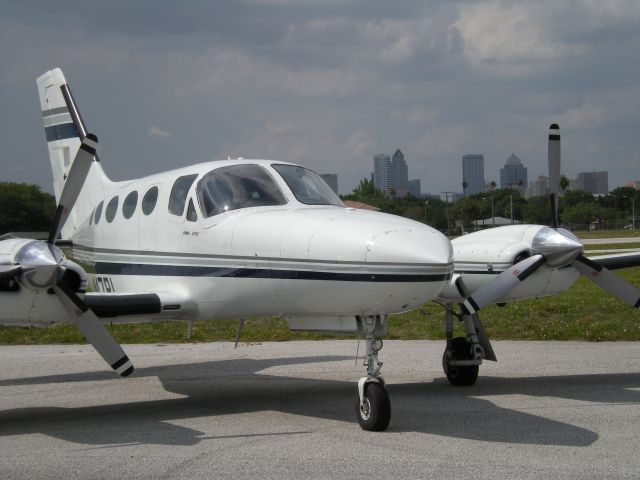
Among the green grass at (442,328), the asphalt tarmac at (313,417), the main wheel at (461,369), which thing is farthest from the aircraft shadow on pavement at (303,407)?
the green grass at (442,328)

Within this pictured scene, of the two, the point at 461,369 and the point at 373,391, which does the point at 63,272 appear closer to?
the point at 373,391

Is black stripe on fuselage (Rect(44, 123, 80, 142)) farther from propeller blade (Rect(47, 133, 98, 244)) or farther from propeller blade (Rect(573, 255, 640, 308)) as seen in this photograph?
propeller blade (Rect(573, 255, 640, 308))

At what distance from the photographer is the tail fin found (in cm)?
1430

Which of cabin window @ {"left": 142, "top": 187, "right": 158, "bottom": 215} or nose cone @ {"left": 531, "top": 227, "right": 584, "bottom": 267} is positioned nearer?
nose cone @ {"left": 531, "top": 227, "right": 584, "bottom": 267}

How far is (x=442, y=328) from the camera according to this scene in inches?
741

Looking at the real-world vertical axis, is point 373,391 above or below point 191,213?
below

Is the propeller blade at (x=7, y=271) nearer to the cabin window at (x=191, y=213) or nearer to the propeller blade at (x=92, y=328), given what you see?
the propeller blade at (x=92, y=328)

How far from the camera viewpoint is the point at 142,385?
12445 millimetres

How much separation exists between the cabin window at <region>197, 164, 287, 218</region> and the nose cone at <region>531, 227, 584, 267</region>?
355 cm

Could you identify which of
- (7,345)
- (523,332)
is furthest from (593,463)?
(7,345)

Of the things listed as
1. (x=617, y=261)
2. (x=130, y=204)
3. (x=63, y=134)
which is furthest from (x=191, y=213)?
(x=63, y=134)

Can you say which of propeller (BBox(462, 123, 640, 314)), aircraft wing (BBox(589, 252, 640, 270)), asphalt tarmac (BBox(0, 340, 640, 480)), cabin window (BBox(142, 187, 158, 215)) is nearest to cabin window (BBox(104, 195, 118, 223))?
cabin window (BBox(142, 187, 158, 215))

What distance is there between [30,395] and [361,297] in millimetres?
5898

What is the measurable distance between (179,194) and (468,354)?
4641 millimetres
